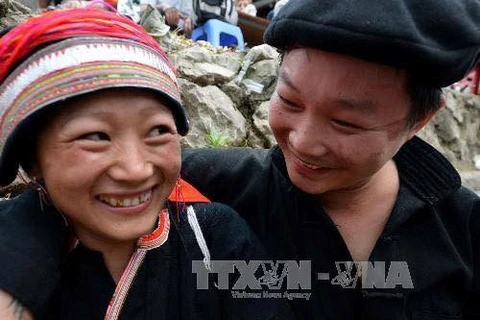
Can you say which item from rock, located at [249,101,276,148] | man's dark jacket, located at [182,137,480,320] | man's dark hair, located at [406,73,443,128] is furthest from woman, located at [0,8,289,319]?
rock, located at [249,101,276,148]

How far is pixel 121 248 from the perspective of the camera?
1.42 m

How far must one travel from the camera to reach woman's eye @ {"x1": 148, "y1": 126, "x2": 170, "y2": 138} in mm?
1283

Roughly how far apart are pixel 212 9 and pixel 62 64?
516 cm

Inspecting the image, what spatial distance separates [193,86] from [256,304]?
293 centimetres

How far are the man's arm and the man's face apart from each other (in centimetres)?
77

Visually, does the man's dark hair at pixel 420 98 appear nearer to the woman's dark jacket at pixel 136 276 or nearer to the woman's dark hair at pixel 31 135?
the woman's dark jacket at pixel 136 276

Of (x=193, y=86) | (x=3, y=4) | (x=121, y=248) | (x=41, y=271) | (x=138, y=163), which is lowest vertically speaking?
(x=193, y=86)

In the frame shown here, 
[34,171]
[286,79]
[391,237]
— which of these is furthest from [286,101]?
[34,171]

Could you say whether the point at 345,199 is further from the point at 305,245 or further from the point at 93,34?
the point at 93,34

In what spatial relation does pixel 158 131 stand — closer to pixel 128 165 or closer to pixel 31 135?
pixel 128 165

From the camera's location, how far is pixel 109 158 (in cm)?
120

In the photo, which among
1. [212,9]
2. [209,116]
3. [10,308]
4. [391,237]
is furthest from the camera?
[212,9]

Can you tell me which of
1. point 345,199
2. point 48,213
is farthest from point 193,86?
point 48,213

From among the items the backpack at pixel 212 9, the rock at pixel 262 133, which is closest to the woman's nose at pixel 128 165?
the rock at pixel 262 133
